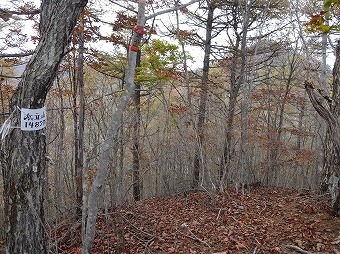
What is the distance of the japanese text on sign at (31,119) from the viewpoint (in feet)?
7.91

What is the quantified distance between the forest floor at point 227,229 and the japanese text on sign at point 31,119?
273 cm

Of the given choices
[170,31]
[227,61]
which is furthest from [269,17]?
[170,31]

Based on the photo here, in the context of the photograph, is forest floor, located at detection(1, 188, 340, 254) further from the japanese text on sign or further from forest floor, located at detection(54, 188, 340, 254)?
the japanese text on sign

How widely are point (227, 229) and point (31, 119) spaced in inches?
147

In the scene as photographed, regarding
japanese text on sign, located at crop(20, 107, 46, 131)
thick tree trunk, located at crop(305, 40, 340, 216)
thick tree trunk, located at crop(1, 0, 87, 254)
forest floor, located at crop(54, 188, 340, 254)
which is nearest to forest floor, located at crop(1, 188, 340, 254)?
forest floor, located at crop(54, 188, 340, 254)

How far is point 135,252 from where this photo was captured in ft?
14.7

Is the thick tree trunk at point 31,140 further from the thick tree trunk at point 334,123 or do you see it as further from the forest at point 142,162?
the thick tree trunk at point 334,123

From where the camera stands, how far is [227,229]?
189 inches

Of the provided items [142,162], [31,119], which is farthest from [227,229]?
[142,162]

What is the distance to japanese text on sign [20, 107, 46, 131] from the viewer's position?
→ 7.91 ft

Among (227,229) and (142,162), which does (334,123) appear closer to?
(227,229)

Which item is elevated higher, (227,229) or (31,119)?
(31,119)

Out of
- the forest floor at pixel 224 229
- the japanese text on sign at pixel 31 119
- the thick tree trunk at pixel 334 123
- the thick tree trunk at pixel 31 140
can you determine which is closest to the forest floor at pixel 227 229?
the forest floor at pixel 224 229

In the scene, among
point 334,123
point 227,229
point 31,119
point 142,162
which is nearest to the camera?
point 31,119
